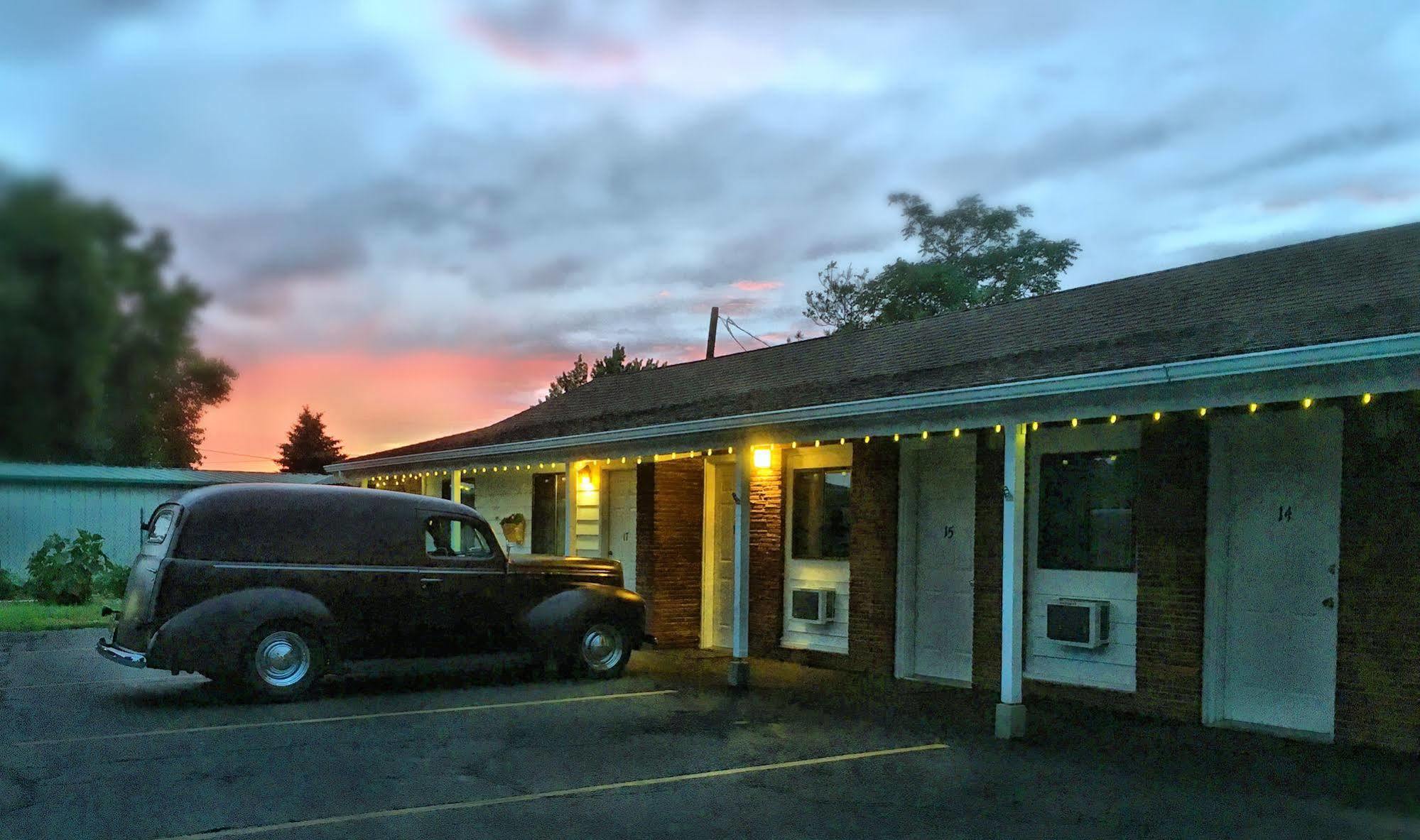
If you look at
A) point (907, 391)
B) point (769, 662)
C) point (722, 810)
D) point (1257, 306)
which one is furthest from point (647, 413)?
point (722, 810)

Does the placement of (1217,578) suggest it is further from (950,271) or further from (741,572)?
(950,271)

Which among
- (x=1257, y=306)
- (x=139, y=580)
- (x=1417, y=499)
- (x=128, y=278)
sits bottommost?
(x=139, y=580)

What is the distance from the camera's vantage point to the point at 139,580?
9.83m

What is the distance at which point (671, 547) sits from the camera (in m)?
15.0

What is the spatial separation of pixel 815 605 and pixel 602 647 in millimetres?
2478

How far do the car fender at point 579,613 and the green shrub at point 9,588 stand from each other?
43.1 feet

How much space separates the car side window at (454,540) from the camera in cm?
1095

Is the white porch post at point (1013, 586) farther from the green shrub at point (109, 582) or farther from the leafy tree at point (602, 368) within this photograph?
the leafy tree at point (602, 368)

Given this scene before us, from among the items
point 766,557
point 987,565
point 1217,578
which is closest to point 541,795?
point 1217,578

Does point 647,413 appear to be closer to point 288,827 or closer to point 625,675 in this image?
point 625,675

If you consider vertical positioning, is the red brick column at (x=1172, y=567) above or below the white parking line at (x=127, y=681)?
above

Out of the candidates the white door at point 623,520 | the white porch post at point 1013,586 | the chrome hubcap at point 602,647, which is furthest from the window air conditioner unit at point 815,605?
the white porch post at point 1013,586

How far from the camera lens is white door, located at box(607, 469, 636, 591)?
612 inches

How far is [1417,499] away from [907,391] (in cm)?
363
